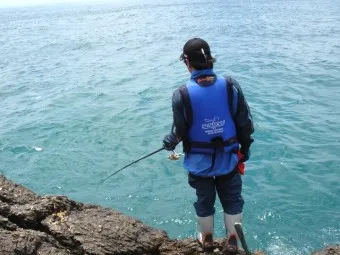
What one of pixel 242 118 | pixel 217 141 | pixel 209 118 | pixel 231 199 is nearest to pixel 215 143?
pixel 217 141

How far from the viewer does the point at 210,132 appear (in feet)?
13.8

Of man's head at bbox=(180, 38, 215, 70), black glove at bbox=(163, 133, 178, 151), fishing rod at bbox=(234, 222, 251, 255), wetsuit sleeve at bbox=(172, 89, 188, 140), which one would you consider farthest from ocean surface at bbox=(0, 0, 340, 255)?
man's head at bbox=(180, 38, 215, 70)

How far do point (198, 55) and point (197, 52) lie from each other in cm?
3

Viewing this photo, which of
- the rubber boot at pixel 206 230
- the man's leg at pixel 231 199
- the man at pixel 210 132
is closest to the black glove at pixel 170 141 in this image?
the man at pixel 210 132

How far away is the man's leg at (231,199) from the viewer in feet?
14.8

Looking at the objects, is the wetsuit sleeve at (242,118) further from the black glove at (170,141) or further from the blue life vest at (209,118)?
the black glove at (170,141)

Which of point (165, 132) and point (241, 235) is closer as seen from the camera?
point (241, 235)

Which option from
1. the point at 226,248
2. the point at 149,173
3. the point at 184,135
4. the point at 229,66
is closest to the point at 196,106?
the point at 184,135

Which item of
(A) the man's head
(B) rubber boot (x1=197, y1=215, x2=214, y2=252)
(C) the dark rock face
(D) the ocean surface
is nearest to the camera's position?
(C) the dark rock face

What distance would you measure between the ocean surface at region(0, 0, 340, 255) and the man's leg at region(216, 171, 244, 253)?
2.05 metres

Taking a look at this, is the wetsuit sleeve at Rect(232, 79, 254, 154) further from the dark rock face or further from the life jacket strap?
the dark rock face

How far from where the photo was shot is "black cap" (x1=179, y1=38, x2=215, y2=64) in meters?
4.08

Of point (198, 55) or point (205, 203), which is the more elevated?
point (198, 55)

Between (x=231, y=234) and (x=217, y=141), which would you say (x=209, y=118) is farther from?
(x=231, y=234)
